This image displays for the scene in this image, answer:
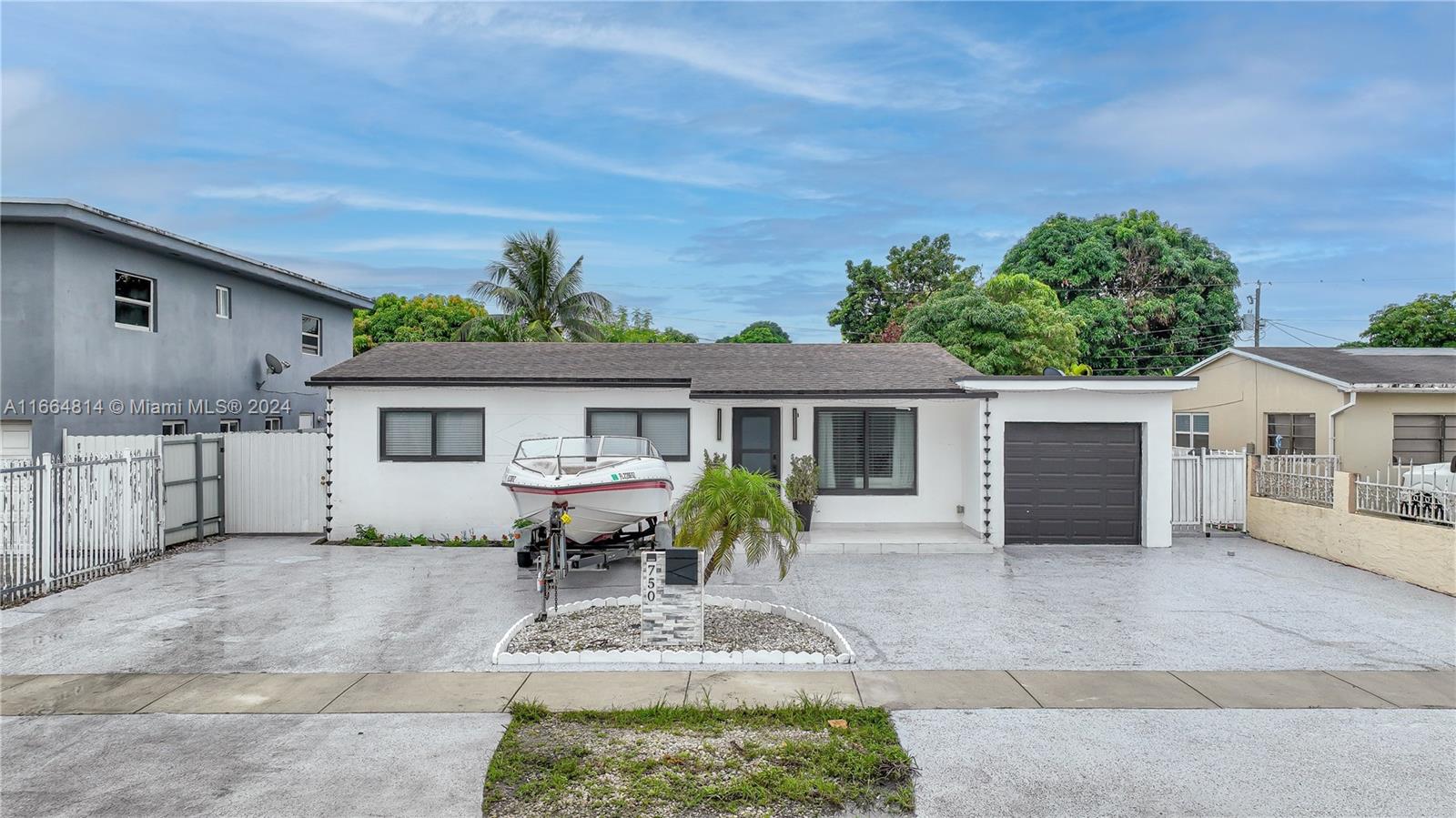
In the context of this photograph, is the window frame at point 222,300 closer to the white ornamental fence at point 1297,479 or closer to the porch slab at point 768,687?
the porch slab at point 768,687

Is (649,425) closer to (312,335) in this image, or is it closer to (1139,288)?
(312,335)

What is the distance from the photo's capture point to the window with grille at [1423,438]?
16.4 metres

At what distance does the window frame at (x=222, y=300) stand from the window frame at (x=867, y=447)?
13.2 m

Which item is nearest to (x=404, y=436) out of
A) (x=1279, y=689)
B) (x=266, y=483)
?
(x=266, y=483)

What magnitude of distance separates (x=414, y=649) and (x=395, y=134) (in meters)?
16.1

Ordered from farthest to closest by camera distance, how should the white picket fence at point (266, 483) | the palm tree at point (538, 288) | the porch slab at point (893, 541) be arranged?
the palm tree at point (538, 288) < the white picket fence at point (266, 483) < the porch slab at point (893, 541)

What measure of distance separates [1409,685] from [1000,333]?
23309mm

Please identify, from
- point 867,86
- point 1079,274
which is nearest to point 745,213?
point 1079,274

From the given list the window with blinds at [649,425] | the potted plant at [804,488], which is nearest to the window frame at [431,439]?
the window with blinds at [649,425]

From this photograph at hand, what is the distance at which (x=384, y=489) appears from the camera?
48.1 ft

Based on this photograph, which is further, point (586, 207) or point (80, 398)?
point (586, 207)

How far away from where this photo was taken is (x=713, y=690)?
6.64 metres

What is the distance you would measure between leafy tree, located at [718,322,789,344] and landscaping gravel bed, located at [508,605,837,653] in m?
67.3

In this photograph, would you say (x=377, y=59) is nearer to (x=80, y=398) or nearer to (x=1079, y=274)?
(x=80, y=398)
